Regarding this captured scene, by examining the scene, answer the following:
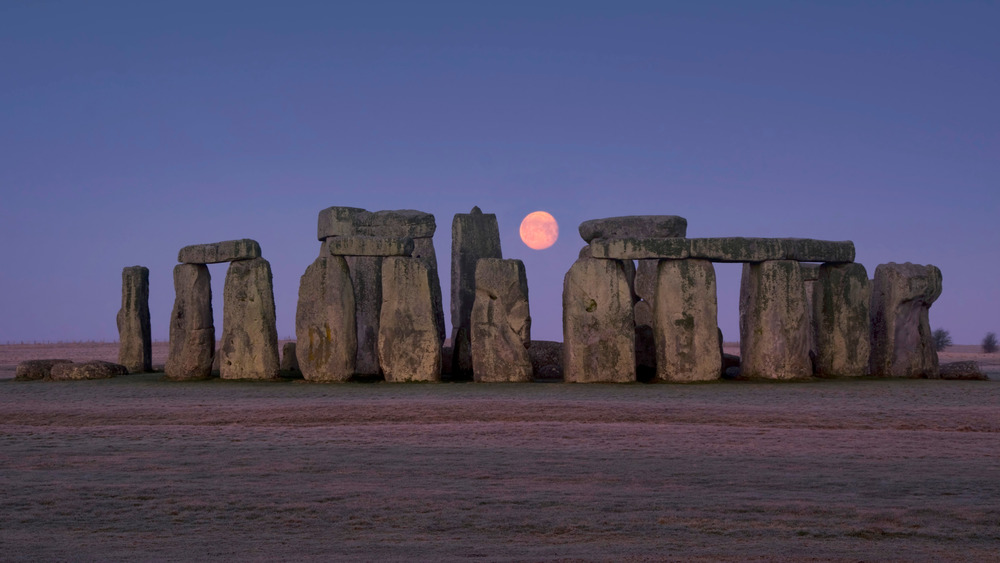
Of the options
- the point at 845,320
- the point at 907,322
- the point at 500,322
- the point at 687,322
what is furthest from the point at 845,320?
the point at 500,322

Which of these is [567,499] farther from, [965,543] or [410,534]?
[965,543]

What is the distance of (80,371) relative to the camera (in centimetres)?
1822

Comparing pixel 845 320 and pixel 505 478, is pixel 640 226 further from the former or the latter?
pixel 505 478

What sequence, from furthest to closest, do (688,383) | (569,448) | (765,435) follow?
(688,383), (765,435), (569,448)

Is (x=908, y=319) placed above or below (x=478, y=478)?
above

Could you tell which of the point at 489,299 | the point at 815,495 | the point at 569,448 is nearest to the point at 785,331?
the point at 489,299

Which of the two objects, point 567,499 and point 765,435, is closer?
point 567,499

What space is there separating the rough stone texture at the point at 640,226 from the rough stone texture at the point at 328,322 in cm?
512

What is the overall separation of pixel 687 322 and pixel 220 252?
805 cm

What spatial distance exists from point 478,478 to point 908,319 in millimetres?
12284

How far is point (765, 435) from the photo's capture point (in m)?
10.2

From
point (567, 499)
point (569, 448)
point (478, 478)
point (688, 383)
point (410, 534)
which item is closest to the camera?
point (410, 534)

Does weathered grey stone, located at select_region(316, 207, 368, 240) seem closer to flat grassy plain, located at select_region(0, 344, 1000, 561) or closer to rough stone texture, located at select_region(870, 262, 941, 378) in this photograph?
flat grassy plain, located at select_region(0, 344, 1000, 561)

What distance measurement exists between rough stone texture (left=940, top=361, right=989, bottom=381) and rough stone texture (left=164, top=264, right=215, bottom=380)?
43.3ft
